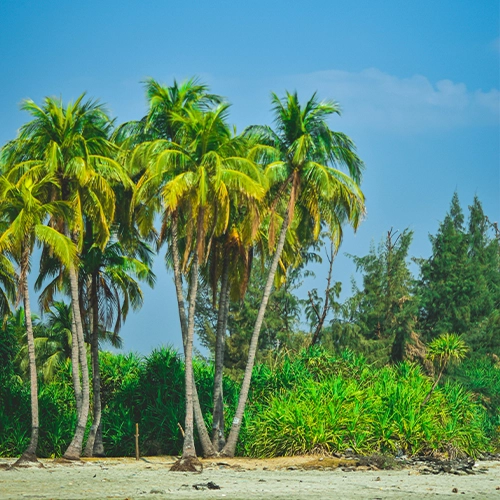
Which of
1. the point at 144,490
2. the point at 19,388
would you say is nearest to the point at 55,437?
the point at 19,388

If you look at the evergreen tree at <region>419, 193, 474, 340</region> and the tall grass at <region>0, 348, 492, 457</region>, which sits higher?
the evergreen tree at <region>419, 193, 474, 340</region>

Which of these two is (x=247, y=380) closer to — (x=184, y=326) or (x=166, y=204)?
(x=184, y=326)

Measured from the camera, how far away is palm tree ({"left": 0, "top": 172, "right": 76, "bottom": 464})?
73.7 feet

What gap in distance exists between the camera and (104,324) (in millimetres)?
28484

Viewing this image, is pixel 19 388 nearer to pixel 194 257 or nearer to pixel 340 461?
pixel 194 257

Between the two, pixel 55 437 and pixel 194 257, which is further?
pixel 55 437

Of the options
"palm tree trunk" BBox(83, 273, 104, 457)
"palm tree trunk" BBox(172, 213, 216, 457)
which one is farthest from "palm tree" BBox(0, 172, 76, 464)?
"palm tree trunk" BBox(83, 273, 104, 457)

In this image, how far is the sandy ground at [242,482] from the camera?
52.8 feet

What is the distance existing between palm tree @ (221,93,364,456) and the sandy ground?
14.3 ft

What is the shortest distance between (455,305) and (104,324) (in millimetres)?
25215

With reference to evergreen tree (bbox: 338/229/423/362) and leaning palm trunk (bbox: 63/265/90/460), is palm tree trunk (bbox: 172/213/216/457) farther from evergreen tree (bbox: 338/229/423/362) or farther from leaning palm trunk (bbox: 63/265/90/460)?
evergreen tree (bbox: 338/229/423/362)

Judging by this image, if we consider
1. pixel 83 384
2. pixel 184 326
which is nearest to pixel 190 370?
pixel 184 326

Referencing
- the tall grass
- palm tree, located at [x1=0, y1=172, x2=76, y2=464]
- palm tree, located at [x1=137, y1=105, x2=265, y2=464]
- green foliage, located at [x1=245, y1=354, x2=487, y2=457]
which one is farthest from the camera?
the tall grass

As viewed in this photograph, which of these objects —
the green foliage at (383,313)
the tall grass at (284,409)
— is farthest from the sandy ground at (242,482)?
the green foliage at (383,313)
